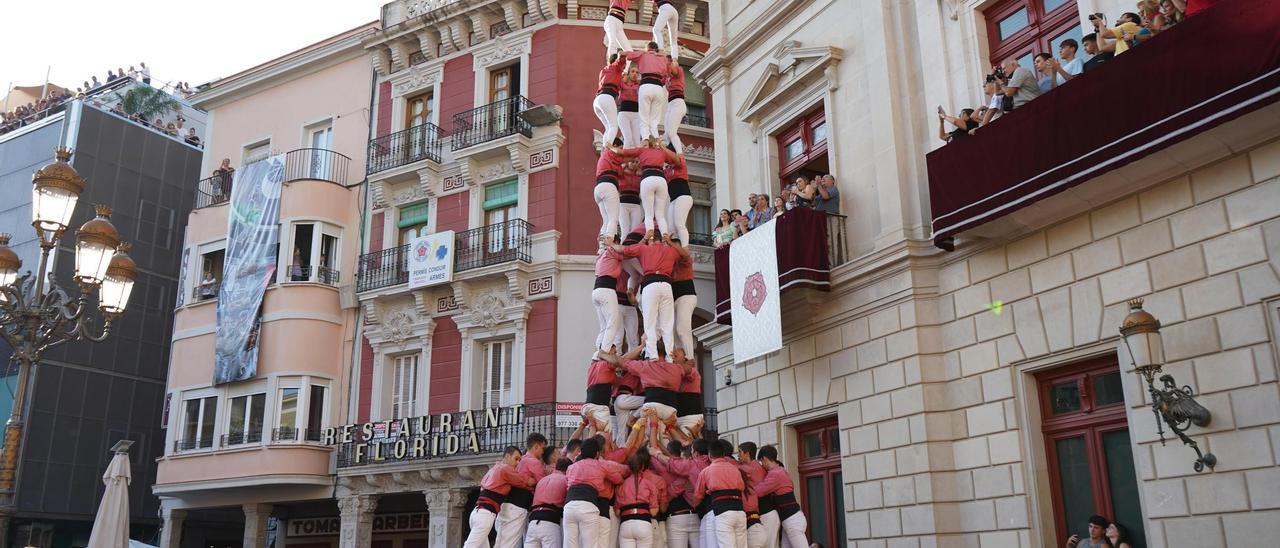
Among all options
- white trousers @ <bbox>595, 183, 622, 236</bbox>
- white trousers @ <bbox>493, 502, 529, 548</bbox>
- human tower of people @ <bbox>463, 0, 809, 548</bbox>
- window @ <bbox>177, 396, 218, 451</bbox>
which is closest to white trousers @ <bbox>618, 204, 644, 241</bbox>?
A: human tower of people @ <bbox>463, 0, 809, 548</bbox>

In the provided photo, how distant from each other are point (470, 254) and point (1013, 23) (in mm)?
14895

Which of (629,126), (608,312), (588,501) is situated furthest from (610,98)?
(588,501)

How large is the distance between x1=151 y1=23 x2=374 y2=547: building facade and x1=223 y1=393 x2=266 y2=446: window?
0.04m

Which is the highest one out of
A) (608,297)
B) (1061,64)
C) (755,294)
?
(1061,64)

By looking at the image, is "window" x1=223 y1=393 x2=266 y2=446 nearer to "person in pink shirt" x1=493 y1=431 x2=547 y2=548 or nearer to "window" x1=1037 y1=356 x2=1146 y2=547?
"person in pink shirt" x1=493 y1=431 x2=547 y2=548

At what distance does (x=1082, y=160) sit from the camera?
1065 cm

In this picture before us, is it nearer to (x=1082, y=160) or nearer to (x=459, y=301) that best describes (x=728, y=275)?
(x=1082, y=160)

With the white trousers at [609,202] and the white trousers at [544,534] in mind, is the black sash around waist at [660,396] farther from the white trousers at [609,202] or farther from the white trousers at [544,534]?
the white trousers at [609,202]

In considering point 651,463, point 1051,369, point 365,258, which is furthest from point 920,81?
point 365,258

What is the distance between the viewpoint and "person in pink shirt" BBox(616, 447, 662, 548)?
31.8 feet

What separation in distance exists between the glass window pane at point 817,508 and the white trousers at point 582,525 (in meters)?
6.39

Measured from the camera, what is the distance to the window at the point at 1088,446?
35.6 ft

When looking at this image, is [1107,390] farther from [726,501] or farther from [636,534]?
[636,534]

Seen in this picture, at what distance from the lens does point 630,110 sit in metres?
12.7
